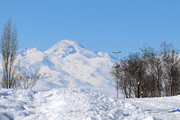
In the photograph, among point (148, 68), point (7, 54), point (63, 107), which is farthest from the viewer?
point (148, 68)

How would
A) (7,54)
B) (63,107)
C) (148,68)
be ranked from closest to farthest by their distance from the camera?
(63,107)
(7,54)
(148,68)

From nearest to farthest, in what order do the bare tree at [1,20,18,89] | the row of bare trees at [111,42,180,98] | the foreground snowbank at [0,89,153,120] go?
the foreground snowbank at [0,89,153,120] → the bare tree at [1,20,18,89] → the row of bare trees at [111,42,180,98]

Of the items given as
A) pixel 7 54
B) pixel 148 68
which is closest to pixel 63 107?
pixel 7 54

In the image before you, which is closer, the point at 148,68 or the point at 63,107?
the point at 63,107

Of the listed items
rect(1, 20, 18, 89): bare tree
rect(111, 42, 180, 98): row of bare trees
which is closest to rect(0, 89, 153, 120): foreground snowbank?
rect(1, 20, 18, 89): bare tree

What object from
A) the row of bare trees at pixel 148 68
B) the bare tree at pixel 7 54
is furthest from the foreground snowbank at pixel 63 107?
the row of bare trees at pixel 148 68

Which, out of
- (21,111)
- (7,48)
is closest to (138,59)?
(7,48)

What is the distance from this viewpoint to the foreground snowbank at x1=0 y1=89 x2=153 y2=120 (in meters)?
9.83

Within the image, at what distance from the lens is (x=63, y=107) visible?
10.8 meters

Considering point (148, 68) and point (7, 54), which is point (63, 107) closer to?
point (7, 54)

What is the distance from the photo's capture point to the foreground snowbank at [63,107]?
9.83m

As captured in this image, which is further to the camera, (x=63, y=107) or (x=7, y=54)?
(x=7, y=54)

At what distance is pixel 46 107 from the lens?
1102 cm

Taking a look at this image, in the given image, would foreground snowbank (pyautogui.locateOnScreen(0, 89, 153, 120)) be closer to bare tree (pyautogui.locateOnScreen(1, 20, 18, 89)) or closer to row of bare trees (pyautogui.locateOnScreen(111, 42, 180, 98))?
bare tree (pyautogui.locateOnScreen(1, 20, 18, 89))
